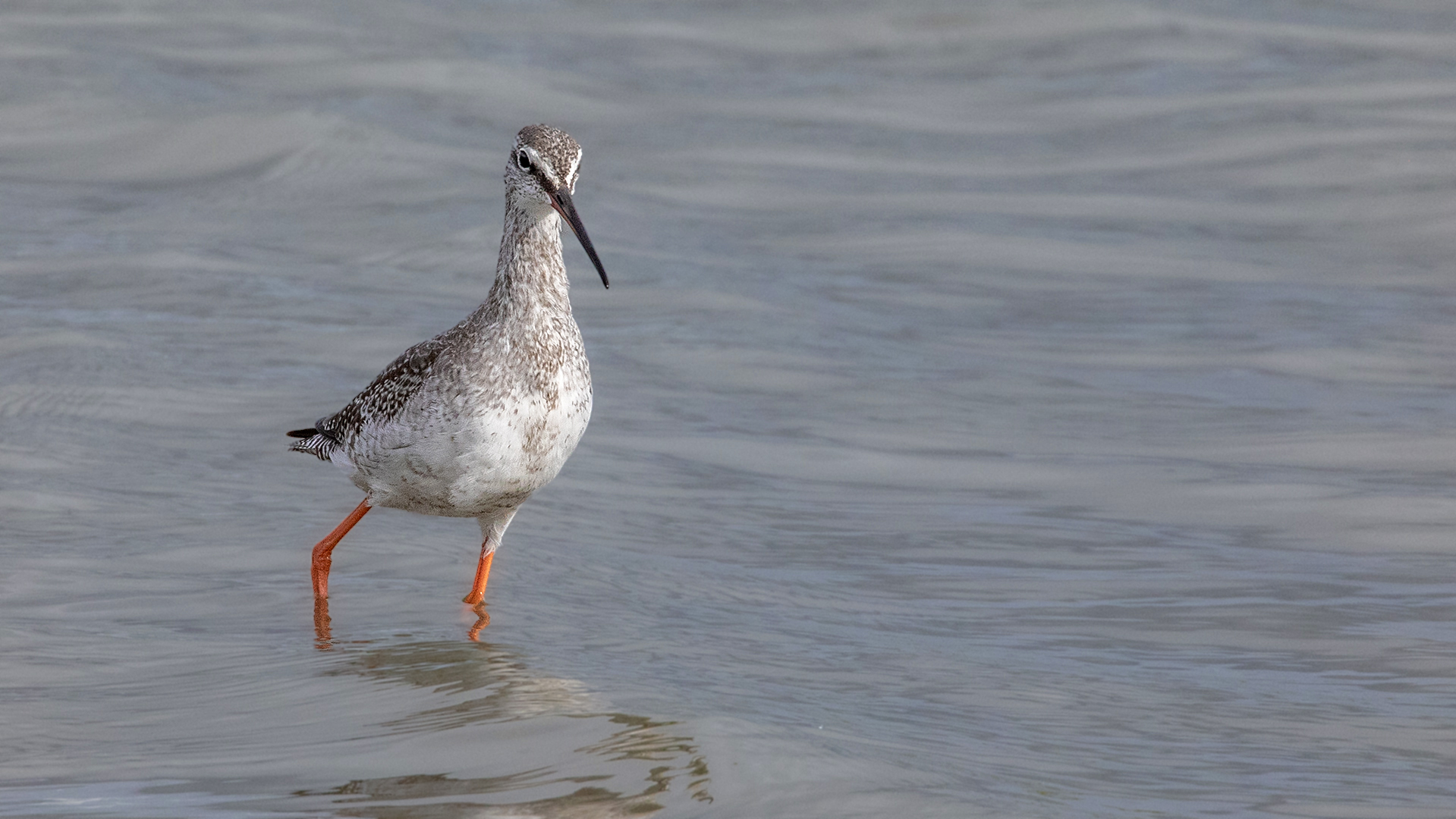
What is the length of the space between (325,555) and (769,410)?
16.6ft

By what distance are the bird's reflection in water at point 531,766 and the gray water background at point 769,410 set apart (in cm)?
3

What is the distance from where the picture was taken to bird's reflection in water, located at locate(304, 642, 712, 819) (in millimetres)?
6480

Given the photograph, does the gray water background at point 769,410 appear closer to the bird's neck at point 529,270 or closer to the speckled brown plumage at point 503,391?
the speckled brown plumage at point 503,391

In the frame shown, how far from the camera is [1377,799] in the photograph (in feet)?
23.1

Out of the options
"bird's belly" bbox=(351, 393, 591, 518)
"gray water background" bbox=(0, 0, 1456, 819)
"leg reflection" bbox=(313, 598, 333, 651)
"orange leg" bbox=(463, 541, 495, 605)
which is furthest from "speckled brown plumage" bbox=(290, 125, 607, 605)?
"gray water background" bbox=(0, 0, 1456, 819)

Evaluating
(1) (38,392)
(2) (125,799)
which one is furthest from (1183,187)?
(2) (125,799)

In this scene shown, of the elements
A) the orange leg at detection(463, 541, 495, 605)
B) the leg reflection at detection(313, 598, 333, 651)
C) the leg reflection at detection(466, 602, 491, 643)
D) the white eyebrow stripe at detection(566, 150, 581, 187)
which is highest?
the white eyebrow stripe at detection(566, 150, 581, 187)

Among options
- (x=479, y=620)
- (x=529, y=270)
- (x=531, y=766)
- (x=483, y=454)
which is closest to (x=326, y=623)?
(x=479, y=620)

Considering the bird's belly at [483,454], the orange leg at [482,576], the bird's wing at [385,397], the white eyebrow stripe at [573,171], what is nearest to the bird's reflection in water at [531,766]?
the bird's belly at [483,454]

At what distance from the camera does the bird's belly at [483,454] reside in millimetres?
8023

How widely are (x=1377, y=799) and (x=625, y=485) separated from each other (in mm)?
6033

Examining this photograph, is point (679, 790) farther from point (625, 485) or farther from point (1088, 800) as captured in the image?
point (625, 485)

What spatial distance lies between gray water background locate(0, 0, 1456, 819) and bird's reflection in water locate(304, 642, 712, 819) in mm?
29

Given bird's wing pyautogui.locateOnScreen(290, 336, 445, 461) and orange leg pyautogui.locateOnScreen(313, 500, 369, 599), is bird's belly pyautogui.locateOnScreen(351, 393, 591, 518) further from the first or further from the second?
orange leg pyautogui.locateOnScreen(313, 500, 369, 599)
